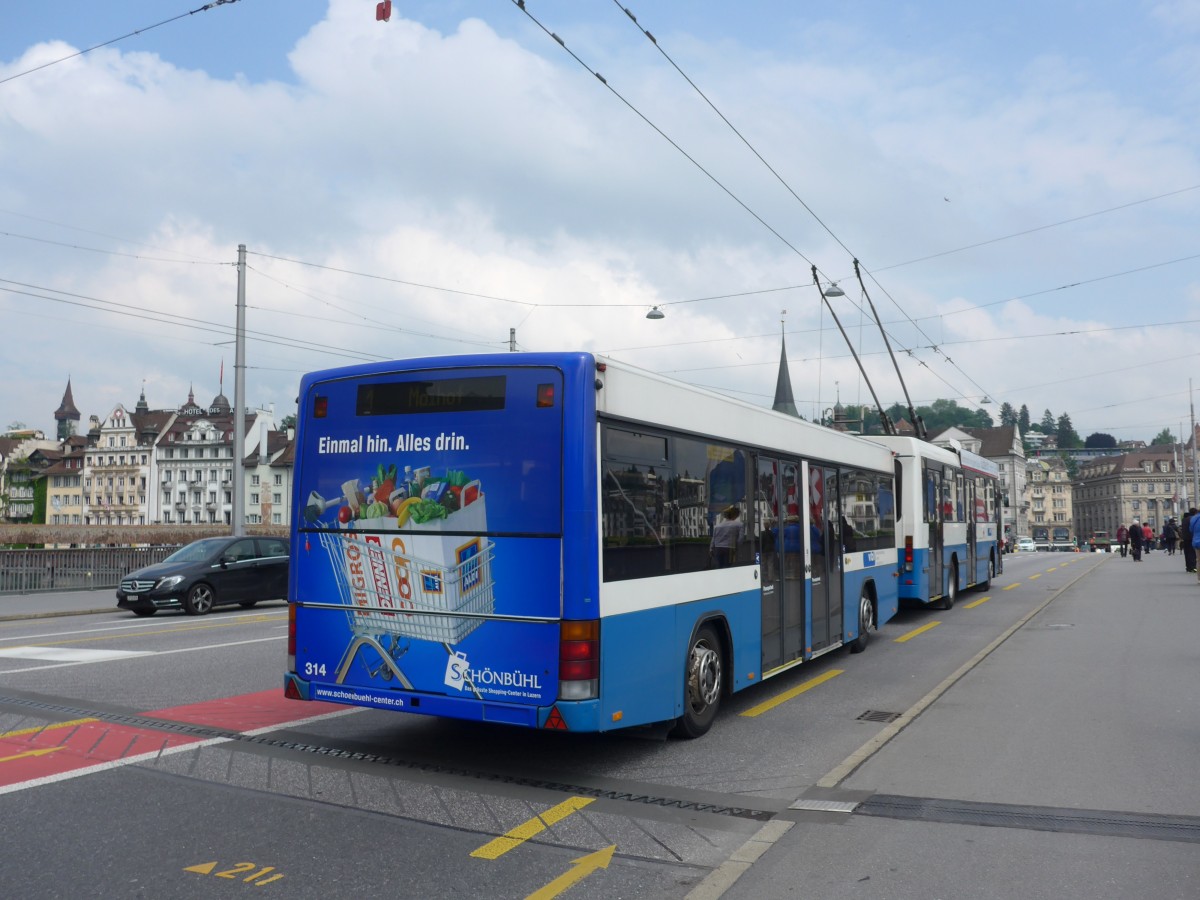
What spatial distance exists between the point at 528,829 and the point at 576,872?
0.74 metres

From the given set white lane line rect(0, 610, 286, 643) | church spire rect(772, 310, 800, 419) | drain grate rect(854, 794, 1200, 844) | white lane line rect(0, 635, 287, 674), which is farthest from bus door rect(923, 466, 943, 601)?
church spire rect(772, 310, 800, 419)

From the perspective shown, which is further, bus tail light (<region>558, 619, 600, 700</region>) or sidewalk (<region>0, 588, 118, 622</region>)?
sidewalk (<region>0, 588, 118, 622</region>)

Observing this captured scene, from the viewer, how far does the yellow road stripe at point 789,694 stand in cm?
930

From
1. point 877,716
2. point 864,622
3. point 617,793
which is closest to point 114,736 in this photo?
point 617,793

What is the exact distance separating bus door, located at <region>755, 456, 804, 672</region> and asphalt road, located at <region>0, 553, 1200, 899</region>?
522 mm

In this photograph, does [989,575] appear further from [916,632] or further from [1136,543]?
[1136,543]

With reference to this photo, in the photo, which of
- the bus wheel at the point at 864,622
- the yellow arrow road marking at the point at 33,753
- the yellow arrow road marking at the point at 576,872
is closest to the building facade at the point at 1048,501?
the bus wheel at the point at 864,622

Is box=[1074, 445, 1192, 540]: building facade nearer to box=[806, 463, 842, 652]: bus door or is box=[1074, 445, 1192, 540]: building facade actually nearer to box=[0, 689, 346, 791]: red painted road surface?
box=[806, 463, 842, 652]: bus door

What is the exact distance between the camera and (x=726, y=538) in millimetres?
8602

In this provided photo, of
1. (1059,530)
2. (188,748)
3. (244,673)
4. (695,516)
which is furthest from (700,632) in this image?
(1059,530)

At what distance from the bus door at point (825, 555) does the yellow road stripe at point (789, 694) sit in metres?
0.32

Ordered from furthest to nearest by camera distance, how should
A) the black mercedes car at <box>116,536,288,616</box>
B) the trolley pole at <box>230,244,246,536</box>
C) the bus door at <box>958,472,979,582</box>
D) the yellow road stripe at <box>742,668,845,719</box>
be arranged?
the trolley pole at <box>230,244,246,536</box>
the bus door at <box>958,472,979,582</box>
the black mercedes car at <box>116,536,288,616</box>
the yellow road stripe at <box>742,668,845,719</box>

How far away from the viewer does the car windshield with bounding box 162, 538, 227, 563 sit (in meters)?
20.6

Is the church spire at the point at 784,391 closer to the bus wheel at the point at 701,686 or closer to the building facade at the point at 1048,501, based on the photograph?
the bus wheel at the point at 701,686
